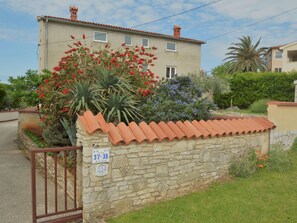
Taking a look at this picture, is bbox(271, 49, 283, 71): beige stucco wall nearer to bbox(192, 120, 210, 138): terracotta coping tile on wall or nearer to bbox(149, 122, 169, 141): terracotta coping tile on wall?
bbox(192, 120, 210, 138): terracotta coping tile on wall

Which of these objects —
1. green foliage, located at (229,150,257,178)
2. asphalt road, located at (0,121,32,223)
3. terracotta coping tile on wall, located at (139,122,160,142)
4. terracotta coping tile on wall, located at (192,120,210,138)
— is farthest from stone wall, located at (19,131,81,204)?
green foliage, located at (229,150,257,178)

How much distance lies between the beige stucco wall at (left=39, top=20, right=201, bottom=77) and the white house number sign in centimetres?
1651

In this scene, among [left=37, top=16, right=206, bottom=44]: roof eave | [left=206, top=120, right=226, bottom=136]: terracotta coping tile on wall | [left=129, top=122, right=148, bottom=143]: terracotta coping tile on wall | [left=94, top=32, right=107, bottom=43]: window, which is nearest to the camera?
[left=129, top=122, right=148, bottom=143]: terracotta coping tile on wall

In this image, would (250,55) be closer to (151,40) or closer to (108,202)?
(151,40)

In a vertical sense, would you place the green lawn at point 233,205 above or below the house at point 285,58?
below

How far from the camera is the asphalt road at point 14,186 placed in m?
4.96

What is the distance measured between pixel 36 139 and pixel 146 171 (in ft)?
20.7

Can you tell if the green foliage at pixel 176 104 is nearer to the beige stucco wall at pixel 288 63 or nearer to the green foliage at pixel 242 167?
the green foliage at pixel 242 167

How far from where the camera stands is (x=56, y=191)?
4555 millimetres

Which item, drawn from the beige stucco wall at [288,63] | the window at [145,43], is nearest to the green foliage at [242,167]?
the window at [145,43]

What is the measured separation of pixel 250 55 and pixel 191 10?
93.0 feet

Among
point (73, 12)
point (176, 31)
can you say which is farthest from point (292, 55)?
point (73, 12)

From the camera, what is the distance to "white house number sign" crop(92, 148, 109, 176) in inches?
178

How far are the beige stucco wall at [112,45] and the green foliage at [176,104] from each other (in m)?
13.2
